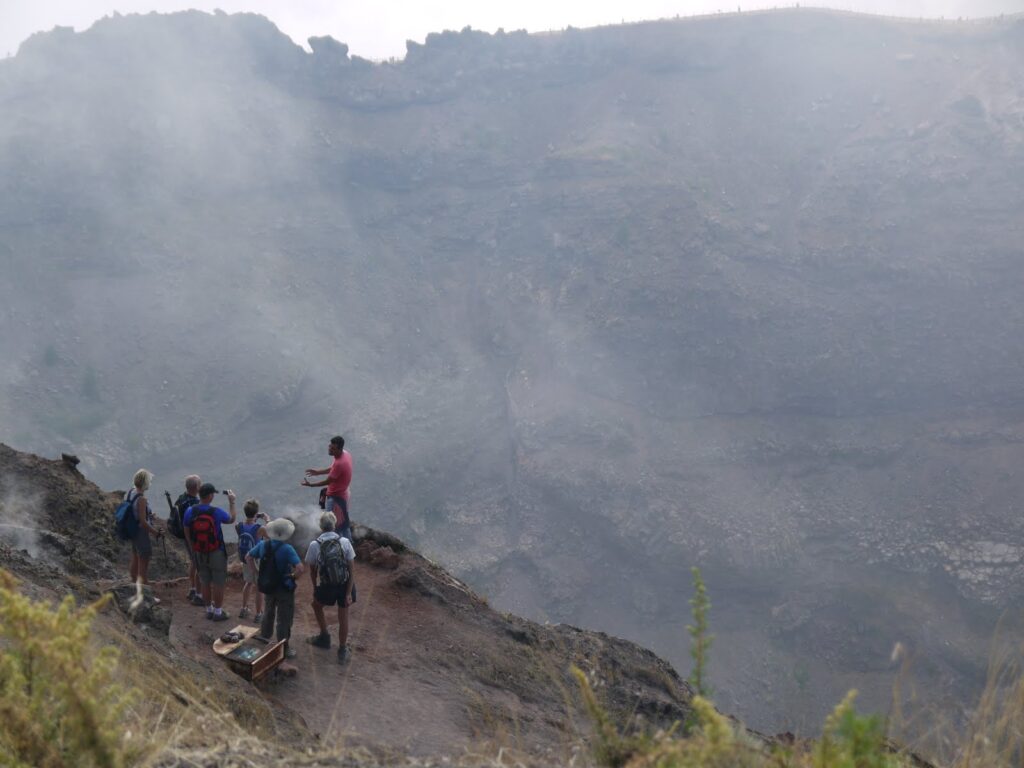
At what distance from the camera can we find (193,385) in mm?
38062

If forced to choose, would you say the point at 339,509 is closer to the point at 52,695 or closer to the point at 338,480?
the point at 338,480

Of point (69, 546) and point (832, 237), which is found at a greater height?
point (832, 237)

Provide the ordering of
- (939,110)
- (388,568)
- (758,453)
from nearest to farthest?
(388,568), (758,453), (939,110)

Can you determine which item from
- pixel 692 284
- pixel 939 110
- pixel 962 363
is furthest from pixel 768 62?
pixel 962 363

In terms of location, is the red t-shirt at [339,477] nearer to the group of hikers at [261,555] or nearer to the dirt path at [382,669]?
the group of hikers at [261,555]

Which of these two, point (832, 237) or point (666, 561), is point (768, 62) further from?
point (666, 561)

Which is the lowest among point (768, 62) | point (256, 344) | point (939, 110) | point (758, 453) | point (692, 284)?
point (758, 453)

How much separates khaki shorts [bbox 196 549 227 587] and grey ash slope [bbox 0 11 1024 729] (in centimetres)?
2321

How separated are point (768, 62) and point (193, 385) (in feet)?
130

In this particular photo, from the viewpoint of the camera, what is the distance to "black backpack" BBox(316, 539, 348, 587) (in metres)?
6.86

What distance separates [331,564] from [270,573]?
1.71 feet

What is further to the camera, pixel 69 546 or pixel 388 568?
pixel 388 568

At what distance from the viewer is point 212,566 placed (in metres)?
7.76

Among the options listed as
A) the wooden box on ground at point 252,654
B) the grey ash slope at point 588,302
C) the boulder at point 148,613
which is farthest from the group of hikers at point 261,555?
the grey ash slope at point 588,302
